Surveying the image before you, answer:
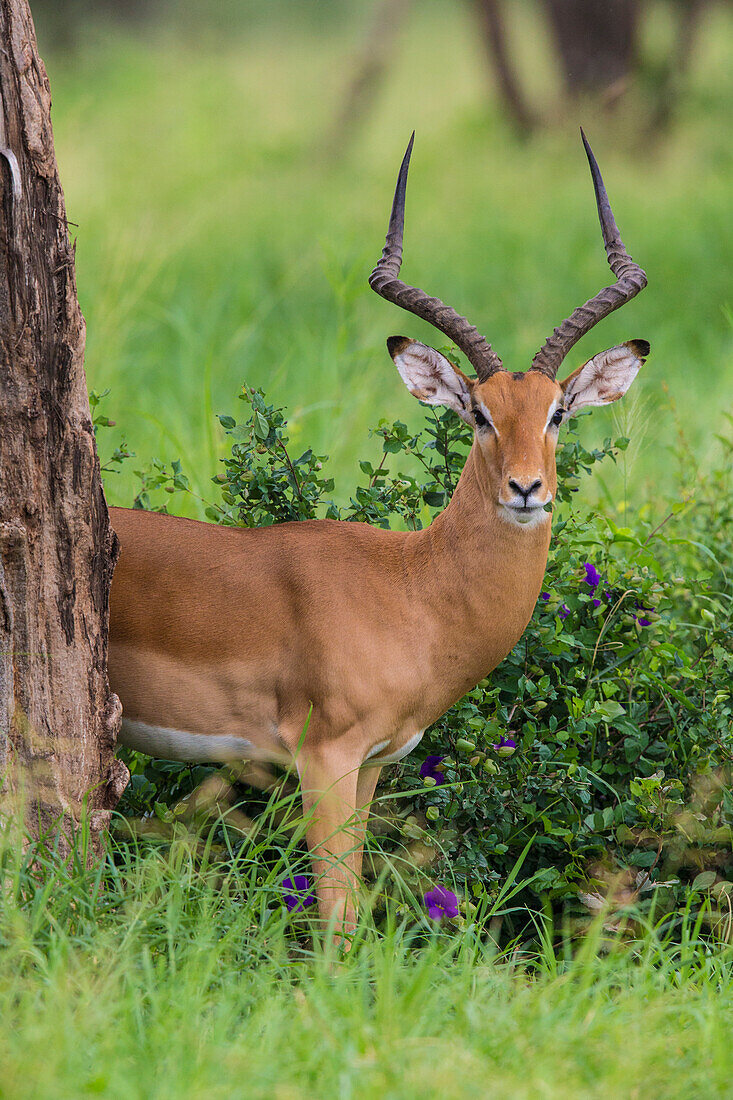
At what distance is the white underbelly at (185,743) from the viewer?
3898 millimetres

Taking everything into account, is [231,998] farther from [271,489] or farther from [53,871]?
[271,489]

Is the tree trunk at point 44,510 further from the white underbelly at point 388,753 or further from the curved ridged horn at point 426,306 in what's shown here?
the curved ridged horn at point 426,306

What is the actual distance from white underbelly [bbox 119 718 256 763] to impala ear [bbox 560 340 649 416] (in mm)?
1514

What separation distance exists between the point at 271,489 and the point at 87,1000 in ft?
7.49

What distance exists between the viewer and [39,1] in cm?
2138

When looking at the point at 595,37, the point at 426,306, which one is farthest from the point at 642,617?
the point at 595,37

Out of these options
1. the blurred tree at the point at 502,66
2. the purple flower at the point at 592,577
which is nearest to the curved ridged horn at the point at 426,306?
the purple flower at the point at 592,577

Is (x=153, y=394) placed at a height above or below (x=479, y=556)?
above

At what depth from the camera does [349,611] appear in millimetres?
3842

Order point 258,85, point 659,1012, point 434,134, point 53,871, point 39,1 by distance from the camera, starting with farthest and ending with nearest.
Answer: point 39,1
point 258,85
point 434,134
point 53,871
point 659,1012

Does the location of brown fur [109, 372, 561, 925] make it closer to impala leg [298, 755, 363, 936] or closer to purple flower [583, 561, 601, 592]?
impala leg [298, 755, 363, 936]

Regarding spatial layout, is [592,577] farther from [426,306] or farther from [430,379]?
[426,306]

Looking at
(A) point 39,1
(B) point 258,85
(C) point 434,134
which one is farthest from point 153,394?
(A) point 39,1

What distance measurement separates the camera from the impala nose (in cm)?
355
